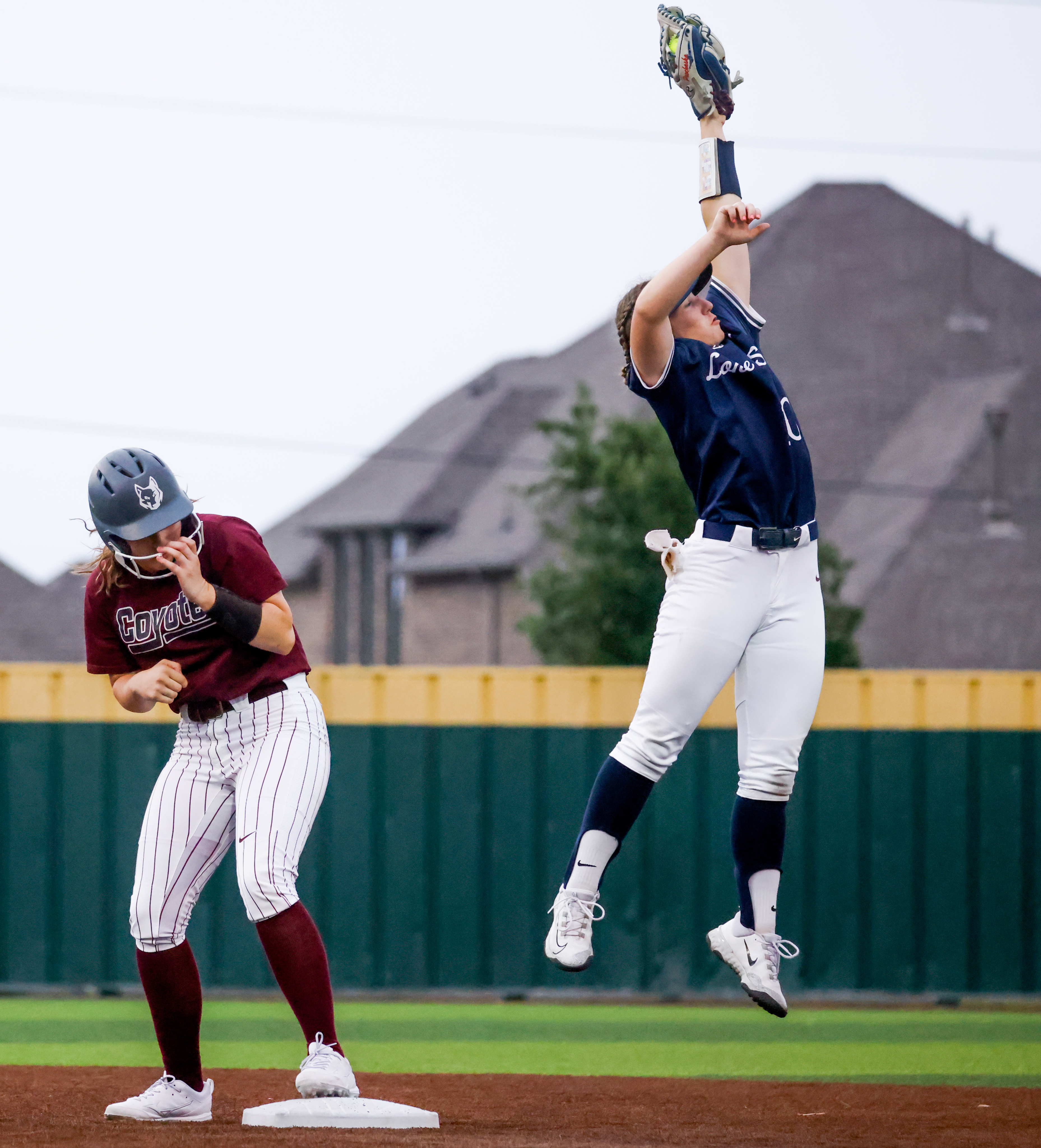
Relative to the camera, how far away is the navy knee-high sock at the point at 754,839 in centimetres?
491

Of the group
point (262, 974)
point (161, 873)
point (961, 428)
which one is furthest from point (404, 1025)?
point (961, 428)

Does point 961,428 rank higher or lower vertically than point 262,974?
higher

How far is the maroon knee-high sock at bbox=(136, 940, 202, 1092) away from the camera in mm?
5051

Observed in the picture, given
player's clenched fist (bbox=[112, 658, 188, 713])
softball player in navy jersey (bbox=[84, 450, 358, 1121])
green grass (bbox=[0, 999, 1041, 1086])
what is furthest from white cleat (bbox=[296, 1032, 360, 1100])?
green grass (bbox=[0, 999, 1041, 1086])

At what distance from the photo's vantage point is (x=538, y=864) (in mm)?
9344

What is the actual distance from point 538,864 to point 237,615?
491cm

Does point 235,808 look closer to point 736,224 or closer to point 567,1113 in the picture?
point 567,1113

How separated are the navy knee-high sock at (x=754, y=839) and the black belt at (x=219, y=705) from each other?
1475 mm

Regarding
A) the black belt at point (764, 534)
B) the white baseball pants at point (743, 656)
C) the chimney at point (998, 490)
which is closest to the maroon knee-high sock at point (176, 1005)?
the white baseball pants at point (743, 656)

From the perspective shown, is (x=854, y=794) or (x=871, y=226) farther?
(x=871, y=226)

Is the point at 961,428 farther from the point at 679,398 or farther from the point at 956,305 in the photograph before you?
the point at 679,398

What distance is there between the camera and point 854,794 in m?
9.41

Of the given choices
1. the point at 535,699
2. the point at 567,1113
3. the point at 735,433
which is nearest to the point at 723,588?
the point at 735,433

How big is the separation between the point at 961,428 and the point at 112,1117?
2977 centimetres
